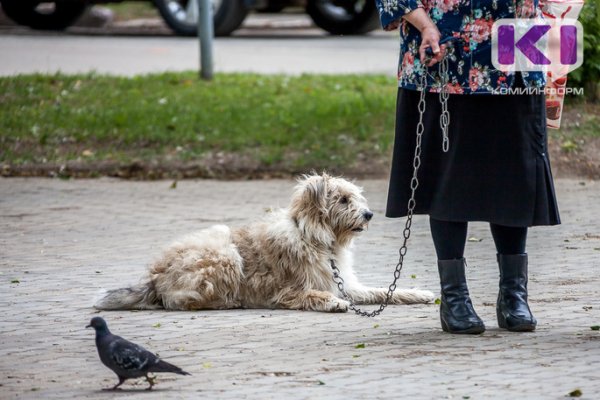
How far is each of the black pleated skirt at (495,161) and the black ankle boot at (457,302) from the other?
0.27 meters

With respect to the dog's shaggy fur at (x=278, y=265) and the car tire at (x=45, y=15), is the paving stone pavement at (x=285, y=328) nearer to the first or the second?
the dog's shaggy fur at (x=278, y=265)

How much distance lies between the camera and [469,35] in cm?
568

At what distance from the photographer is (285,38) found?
20.0 m

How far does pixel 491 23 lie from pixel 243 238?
2.21 metres

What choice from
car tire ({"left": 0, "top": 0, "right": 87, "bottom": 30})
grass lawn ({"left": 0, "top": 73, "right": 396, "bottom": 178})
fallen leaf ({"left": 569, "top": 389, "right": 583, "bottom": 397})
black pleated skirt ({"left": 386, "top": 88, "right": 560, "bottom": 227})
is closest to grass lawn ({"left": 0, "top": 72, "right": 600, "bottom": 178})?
grass lawn ({"left": 0, "top": 73, "right": 396, "bottom": 178})

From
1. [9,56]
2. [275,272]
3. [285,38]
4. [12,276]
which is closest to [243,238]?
[275,272]

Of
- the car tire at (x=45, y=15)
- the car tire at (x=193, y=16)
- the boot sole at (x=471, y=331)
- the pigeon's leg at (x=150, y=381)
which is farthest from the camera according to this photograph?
the car tire at (x=45, y=15)

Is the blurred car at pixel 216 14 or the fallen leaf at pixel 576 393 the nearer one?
the fallen leaf at pixel 576 393

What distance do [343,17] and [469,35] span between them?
14344 millimetres

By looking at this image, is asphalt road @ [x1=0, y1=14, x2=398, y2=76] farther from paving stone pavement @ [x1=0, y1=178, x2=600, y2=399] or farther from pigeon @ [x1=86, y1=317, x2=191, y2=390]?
pigeon @ [x1=86, y1=317, x2=191, y2=390]

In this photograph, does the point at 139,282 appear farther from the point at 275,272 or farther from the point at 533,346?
the point at 533,346

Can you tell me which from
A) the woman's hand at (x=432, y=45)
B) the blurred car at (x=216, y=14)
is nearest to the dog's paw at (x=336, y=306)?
the woman's hand at (x=432, y=45)

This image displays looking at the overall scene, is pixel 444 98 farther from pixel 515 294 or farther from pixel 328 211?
pixel 328 211

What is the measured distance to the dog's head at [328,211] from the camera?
7.08 m
